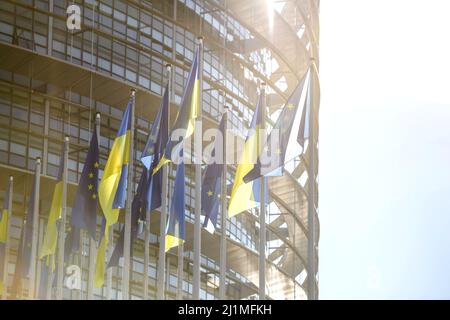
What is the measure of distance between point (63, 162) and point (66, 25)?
13.5 meters

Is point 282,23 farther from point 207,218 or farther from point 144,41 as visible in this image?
point 207,218

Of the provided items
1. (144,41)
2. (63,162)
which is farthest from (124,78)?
(63,162)

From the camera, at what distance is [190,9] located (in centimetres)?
6569

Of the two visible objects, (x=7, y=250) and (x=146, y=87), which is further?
(x=146, y=87)

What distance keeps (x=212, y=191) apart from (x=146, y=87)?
2110 cm

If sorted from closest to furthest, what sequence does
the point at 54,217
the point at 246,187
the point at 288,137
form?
the point at 288,137 → the point at 246,187 → the point at 54,217

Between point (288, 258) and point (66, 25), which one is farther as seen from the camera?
point (288, 258)

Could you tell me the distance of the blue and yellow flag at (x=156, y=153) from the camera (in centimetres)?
4206

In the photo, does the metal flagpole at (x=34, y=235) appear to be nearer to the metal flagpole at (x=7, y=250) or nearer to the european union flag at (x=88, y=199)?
the metal flagpole at (x=7, y=250)

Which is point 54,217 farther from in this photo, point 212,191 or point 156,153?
point 212,191

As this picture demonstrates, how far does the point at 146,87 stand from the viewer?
6284 cm

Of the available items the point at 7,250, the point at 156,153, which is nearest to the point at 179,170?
the point at 156,153

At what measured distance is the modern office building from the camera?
193 feet

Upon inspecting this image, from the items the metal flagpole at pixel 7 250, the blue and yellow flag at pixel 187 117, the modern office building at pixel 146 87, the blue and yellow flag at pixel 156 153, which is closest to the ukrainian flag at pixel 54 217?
the blue and yellow flag at pixel 156 153
